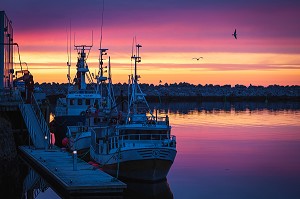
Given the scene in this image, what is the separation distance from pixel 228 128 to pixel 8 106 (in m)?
46.0

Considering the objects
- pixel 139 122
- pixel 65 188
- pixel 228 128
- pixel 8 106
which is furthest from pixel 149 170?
pixel 228 128

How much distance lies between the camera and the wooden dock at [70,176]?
25312mm

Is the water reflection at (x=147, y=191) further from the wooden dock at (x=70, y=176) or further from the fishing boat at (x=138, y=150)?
the wooden dock at (x=70, y=176)

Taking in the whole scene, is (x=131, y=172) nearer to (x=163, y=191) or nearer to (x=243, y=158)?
(x=163, y=191)

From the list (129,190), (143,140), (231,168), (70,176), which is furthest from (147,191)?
(231,168)

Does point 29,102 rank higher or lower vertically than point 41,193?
higher

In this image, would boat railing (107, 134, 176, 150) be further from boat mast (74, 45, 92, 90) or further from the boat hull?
boat mast (74, 45, 92, 90)

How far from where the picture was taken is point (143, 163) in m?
31.2

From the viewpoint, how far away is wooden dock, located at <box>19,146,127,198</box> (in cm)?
2531

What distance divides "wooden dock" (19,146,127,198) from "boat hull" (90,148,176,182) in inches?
77.6

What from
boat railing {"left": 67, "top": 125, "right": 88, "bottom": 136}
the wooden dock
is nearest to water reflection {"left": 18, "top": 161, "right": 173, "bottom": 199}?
the wooden dock

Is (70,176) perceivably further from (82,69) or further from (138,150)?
(82,69)

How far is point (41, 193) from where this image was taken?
98.7 feet

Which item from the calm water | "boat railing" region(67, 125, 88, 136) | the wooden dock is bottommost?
the calm water
